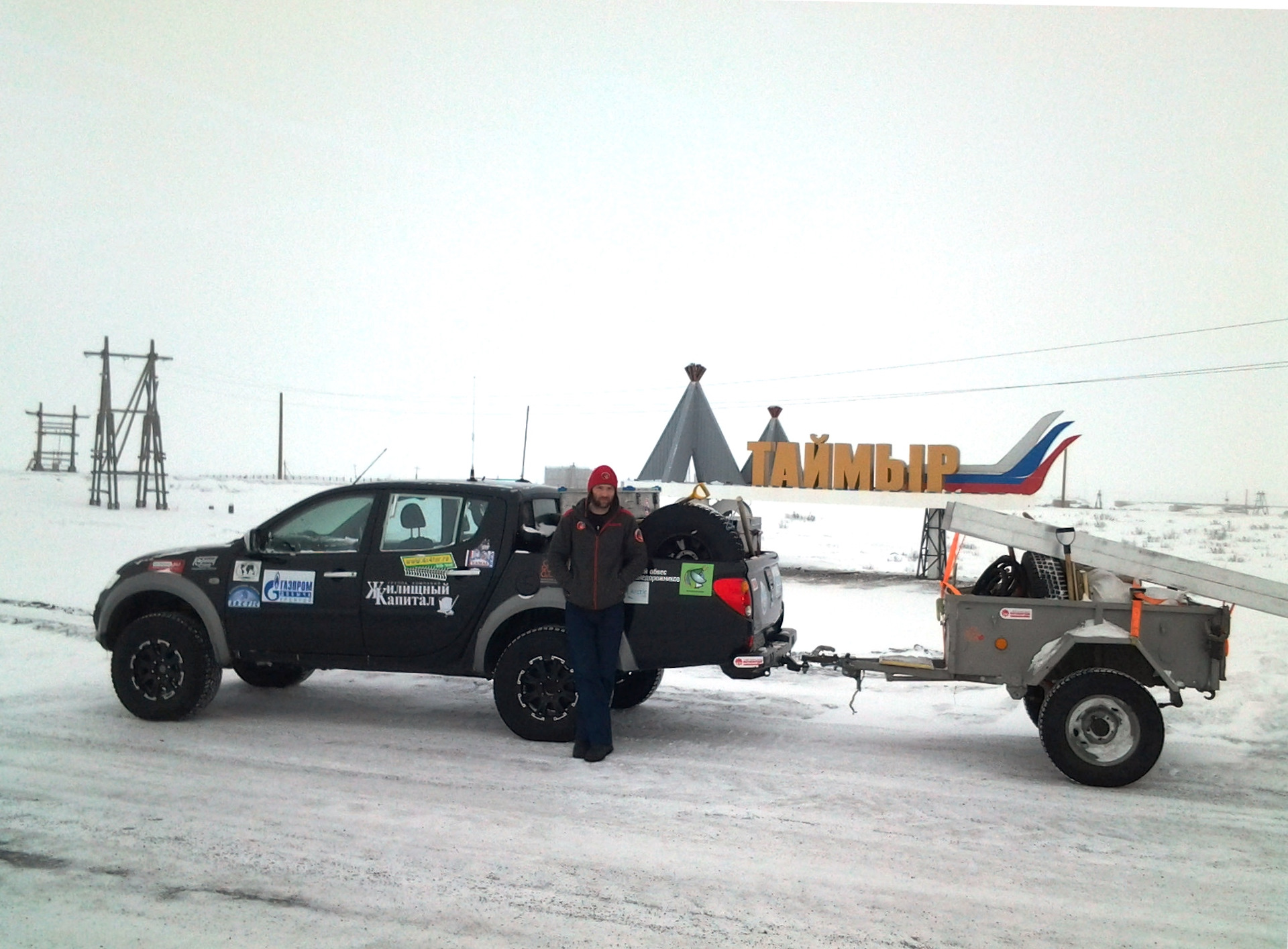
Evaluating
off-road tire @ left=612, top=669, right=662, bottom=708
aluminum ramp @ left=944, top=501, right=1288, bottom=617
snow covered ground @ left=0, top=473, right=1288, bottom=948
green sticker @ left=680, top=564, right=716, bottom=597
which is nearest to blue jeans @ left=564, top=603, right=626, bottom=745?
snow covered ground @ left=0, top=473, right=1288, bottom=948

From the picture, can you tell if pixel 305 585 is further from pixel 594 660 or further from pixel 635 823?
pixel 635 823

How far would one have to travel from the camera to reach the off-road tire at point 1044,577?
21.9 ft

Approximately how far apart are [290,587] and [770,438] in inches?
669

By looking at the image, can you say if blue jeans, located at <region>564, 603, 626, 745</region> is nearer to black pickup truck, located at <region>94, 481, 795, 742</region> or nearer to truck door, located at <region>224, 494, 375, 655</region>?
black pickup truck, located at <region>94, 481, 795, 742</region>

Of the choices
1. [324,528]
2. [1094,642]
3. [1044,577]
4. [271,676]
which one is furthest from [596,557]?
[271,676]

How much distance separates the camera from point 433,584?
7.20m

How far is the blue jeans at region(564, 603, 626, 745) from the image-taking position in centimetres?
662

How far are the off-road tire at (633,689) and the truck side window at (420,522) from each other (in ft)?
6.31

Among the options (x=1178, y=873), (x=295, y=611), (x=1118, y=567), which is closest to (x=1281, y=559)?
(x=1118, y=567)

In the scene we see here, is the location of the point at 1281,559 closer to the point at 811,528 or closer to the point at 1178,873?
the point at 811,528

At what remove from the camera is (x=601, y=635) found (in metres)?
6.74

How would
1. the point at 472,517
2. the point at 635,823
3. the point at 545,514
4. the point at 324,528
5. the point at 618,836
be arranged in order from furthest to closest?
the point at 545,514
the point at 324,528
the point at 472,517
the point at 635,823
the point at 618,836

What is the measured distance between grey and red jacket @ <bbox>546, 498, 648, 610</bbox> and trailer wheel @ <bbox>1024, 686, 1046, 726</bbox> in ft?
9.97

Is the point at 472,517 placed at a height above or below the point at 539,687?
above
